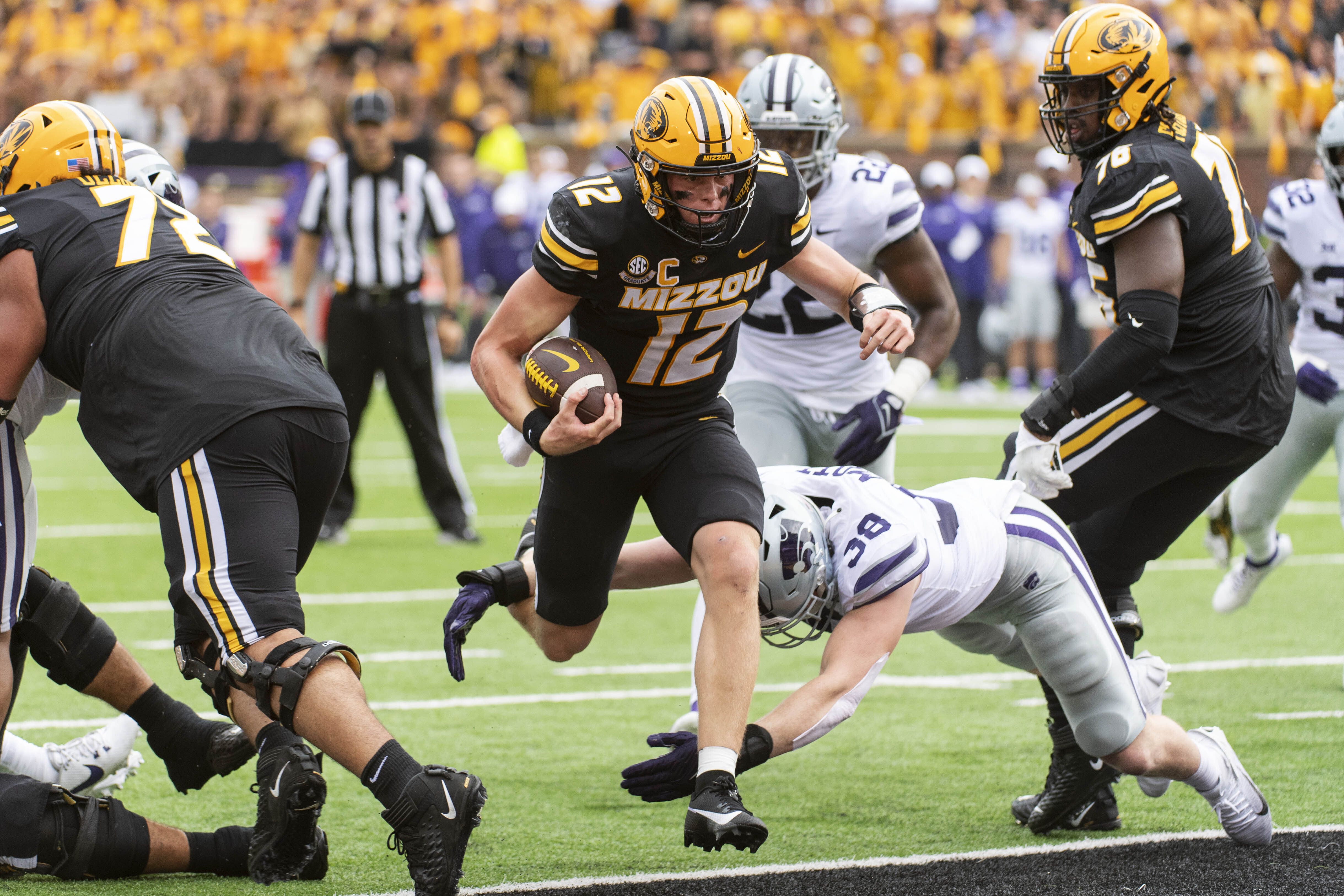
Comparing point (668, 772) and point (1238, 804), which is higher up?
point (668, 772)

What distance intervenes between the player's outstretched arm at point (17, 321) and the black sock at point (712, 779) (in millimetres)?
1576

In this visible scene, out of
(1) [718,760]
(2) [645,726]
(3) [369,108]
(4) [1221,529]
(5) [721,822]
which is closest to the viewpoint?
(5) [721,822]

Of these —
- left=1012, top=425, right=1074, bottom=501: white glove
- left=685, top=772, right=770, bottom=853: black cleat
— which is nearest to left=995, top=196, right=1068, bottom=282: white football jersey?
left=1012, top=425, right=1074, bottom=501: white glove

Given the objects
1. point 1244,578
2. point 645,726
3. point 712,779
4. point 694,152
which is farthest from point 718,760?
point 1244,578

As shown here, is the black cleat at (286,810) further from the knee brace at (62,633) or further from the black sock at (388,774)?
the knee brace at (62,633)

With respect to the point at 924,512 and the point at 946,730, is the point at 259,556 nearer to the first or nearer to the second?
the point at 924,512

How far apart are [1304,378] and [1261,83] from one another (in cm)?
1202

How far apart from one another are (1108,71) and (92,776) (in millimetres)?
3102

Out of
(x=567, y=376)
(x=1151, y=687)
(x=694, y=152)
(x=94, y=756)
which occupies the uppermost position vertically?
(x=694, y=152)

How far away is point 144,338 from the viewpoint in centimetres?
328

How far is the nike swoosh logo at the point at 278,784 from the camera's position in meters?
3.10

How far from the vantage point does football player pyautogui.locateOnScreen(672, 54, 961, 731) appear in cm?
489

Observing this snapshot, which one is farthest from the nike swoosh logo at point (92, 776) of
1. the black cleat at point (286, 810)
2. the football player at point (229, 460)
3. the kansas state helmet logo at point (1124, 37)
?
the kansas state helmet logo at point (1124, 37)

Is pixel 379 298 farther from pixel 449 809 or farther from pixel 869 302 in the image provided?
pixel 449 809
